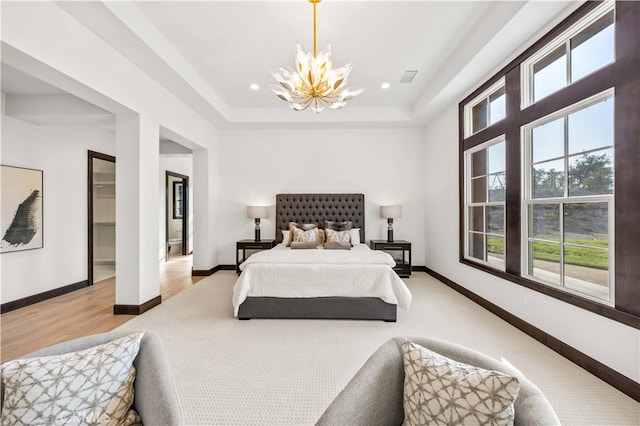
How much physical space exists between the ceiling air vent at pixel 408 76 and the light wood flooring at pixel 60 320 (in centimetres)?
472

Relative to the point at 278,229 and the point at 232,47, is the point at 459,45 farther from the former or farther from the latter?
the point at 278,229

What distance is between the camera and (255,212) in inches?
207

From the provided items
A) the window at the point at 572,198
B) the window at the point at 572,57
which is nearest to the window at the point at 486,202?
the window at the point at 572,198

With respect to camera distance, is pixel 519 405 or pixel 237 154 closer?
pixel 519 405

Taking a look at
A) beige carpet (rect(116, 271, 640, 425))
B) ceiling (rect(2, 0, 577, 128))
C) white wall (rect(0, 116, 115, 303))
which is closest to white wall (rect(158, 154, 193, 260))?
white wall (rect(0, 116, 115, 303))

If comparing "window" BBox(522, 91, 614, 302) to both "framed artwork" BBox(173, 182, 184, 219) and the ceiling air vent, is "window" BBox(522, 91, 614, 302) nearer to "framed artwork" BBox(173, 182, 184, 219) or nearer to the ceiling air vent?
the ceiling air vent

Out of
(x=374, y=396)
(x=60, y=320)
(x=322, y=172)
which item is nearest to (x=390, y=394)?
(x=374, y=396)

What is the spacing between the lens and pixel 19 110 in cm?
348

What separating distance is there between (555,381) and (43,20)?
483 centimetres

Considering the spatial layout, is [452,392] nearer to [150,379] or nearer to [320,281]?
[150,379]

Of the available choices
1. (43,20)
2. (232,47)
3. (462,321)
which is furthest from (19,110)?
(462,321)

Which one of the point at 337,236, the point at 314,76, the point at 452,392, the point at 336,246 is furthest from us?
the point at 337,236

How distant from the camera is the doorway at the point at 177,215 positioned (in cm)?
745

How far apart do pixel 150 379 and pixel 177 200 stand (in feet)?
25.8
